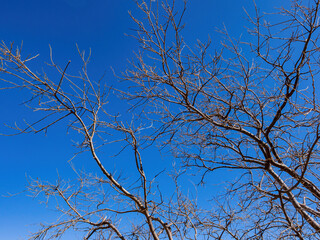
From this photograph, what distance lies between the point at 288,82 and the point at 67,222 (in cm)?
299

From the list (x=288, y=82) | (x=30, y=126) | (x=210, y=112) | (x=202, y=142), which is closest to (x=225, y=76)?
(x=210, y=112)

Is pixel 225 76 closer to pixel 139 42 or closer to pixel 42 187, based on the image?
pixel 139 42

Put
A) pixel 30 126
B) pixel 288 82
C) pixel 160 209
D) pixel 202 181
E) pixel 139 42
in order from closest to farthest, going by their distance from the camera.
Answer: pixel 30 126 → pixel 288 82 → pixel 139 42 → pixel 160 209 → pixel 202 181

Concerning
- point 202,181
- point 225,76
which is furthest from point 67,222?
point 225,76

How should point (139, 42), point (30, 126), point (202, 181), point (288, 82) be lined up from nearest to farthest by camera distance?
point (30, 126)
point (288, 82)
point (139, 42)
point (202, 181)

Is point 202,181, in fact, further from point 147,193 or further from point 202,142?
point 147,193

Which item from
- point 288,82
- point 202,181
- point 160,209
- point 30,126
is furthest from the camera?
point 202,181

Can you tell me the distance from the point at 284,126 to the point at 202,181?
1358 mm

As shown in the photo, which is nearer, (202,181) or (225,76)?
(225,76)

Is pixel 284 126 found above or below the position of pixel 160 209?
above

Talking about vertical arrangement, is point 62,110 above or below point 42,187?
above

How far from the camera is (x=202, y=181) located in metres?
3.75

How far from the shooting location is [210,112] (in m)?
3.42

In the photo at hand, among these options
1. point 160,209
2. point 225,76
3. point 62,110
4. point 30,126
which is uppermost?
point 225,76
